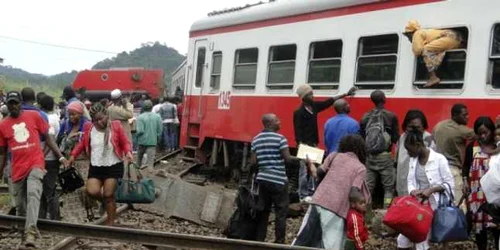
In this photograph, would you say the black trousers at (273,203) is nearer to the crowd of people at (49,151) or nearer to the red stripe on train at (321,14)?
the crowd of people at (49,151)

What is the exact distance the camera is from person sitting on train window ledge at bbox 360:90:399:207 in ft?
27.6

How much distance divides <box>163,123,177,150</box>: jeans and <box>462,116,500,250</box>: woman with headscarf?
11.6 metres

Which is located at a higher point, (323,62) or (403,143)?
(323,62)

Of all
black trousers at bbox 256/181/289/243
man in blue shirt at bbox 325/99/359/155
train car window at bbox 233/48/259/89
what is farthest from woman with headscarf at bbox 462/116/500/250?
train car window at bbox 233/48/259/89

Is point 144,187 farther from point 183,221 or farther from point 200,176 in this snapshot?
point 200,176

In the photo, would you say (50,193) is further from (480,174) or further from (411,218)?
(480,174)

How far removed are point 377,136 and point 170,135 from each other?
10.6 m

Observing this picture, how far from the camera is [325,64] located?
408 inches

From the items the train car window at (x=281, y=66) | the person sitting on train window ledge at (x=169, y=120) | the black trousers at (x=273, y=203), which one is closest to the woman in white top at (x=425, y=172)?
the black trousers at (x=273, y=203)

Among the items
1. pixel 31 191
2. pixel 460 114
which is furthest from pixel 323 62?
pixel 31 191

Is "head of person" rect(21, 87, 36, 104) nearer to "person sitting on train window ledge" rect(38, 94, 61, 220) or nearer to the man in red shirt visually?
the man in red shirt

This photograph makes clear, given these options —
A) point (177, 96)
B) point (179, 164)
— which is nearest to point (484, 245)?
point (179, 164)

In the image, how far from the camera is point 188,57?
14.9 metres

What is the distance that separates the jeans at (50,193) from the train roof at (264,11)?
4.58 m
